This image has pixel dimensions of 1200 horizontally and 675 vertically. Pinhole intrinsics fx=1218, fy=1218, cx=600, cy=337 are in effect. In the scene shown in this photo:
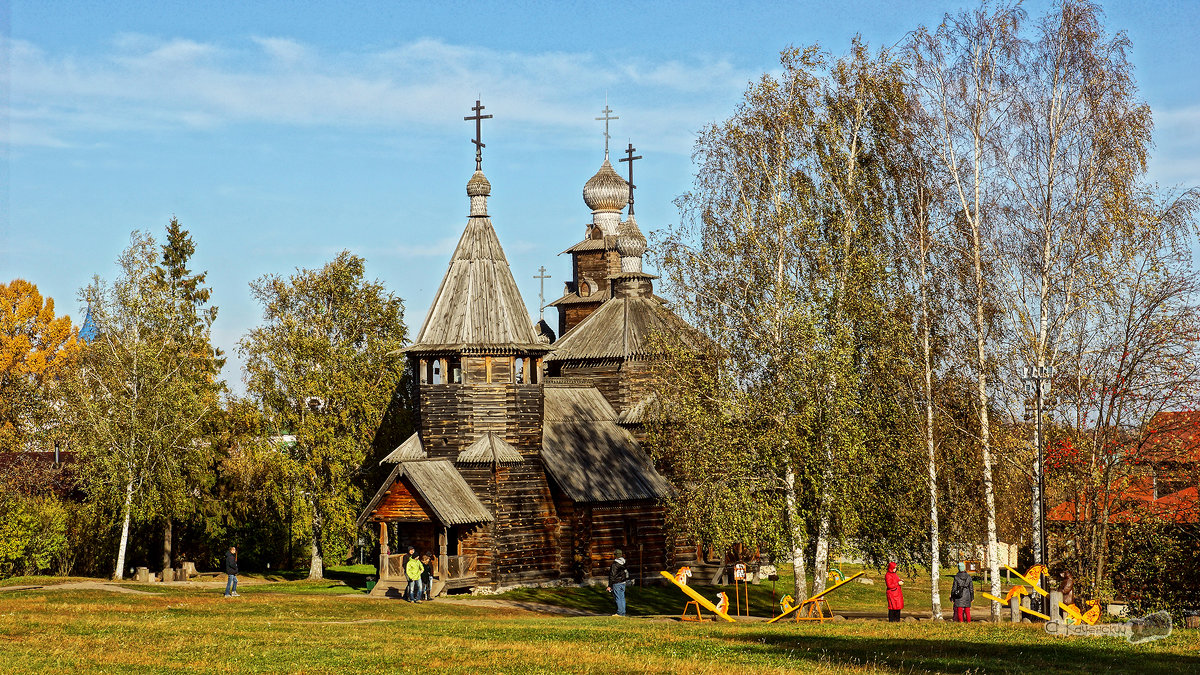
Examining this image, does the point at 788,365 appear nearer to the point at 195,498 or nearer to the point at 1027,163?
the point at 1027,163

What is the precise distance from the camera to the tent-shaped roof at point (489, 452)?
42.4 meters

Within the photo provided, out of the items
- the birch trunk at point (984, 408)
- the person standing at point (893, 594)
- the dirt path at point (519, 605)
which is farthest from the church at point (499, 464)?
the person standing at point (893, 594)

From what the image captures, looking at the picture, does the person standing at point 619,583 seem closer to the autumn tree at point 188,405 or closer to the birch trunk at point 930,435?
the birch trunk at point 930,435

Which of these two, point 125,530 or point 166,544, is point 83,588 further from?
point 166,544

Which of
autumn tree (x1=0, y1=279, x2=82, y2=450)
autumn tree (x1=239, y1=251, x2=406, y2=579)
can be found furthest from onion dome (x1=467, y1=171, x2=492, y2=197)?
autumn tree (x1=0, y1=279, x2=82, y2=450)

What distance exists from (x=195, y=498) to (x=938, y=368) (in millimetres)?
32008

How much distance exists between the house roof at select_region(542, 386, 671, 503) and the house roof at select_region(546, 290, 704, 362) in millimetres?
1910

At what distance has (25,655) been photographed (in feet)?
65.5

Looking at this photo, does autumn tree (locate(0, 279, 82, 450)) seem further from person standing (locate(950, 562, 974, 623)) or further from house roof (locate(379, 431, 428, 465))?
person standing (locate(950, 562, 974, 623))

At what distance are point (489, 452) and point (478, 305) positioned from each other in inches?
213

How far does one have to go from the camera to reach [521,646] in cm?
2197

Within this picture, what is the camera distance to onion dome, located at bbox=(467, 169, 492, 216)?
4559 centimetres

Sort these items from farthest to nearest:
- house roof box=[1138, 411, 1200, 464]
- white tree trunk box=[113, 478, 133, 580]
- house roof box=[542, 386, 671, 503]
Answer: white tree trunk box=[113, 478, 133, 580] → house roof box=[542, 386, 671, 503] → house roof box=[1138, 411, 1200, 464]

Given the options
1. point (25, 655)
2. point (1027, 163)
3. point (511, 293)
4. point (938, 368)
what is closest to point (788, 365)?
point (938, 368)
